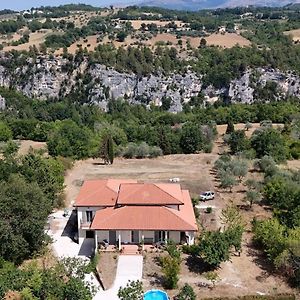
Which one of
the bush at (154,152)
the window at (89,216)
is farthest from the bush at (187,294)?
the bush at (154,152)

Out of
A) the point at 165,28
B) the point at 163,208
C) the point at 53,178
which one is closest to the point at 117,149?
the point at 53,178

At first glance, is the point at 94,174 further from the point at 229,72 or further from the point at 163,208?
the point at 229,72

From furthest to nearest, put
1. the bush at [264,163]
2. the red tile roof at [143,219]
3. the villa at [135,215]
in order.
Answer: the bush at [264,163] → the villa at [135,215] → the red tile roof at [143,219]

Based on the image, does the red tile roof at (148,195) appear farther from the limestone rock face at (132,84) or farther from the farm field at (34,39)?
the farm field at (34,39)

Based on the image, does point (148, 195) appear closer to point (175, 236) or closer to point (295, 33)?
point (175, 236)

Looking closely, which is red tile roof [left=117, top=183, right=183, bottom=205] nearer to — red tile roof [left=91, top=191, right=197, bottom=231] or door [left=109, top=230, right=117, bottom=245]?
red tile roof [left=91, top=191, right=197, bottom=231]

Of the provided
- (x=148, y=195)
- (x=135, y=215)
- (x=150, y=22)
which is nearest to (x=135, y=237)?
(x=135, y=215)
